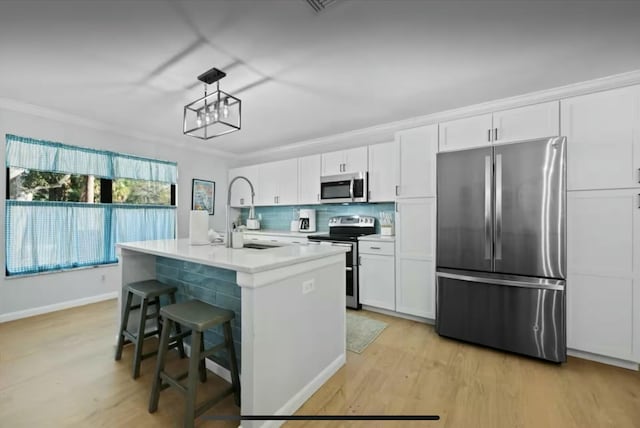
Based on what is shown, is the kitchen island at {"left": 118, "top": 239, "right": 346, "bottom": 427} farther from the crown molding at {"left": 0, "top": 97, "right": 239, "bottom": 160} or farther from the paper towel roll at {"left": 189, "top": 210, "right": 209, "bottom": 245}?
the crown molding at {"left": 0, "top": 97, "right": 239, "bottom": 160}

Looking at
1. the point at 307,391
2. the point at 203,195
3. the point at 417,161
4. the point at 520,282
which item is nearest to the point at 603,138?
the point at 520,282

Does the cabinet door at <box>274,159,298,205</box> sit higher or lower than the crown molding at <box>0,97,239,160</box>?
lower

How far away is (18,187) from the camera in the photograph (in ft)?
10.2

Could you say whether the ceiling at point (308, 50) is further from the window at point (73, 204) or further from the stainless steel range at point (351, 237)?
the stainless steel range at point (351, 237)

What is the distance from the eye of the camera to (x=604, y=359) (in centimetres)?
229

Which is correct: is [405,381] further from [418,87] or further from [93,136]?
[93,136]

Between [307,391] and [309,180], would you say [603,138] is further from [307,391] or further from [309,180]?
[309,180]

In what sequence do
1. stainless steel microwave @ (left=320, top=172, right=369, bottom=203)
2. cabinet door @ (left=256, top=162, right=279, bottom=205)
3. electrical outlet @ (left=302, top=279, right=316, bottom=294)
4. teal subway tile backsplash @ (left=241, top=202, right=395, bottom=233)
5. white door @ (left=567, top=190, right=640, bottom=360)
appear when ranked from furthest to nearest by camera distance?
cabinet door @ (left=256, top=162, right=279, bottom=205), teal subway tile backsplash @ (left=241, top=202, right=395, bottom=233), stainless steel microwave @ (left=320, top=172, right=369, bottom=203), white door @ (left=567, top=190, right=640, bottom=360), electrical outlet @ (left=302, top=279, right=316, bottom=294)

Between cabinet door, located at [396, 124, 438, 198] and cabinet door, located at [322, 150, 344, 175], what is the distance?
1.00 meters

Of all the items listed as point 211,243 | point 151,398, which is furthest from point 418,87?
point 151,398

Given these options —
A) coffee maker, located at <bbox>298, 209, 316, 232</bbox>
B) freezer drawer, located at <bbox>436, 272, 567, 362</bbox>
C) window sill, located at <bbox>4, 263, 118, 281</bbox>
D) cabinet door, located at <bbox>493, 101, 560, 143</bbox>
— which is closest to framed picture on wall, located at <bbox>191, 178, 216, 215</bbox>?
window sill, located at <bbox>4, 263, 118, 281</bbox>

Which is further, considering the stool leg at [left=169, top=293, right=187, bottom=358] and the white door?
the stool leg at [left=169, top=293, right=187, bottom=358]

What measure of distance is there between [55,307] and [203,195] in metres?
2.50

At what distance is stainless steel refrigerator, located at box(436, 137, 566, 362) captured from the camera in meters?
2.26
